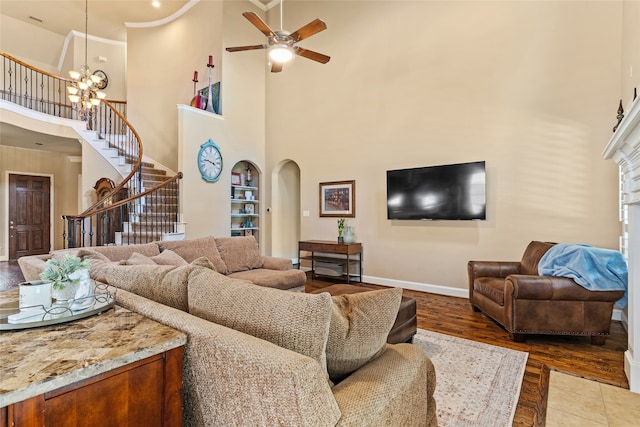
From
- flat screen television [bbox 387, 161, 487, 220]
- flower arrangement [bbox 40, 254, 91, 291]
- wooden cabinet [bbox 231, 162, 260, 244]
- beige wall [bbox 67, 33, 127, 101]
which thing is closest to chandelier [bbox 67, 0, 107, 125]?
beige wall [bbox 67, 33, 127, 101]

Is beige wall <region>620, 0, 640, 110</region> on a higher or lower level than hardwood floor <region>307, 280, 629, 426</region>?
higher

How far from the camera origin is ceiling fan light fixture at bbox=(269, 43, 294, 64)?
3538 millimetres

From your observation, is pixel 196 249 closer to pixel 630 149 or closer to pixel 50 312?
pixel 50 312

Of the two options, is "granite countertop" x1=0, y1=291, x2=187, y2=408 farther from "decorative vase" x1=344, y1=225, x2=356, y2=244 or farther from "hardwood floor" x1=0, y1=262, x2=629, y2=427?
"decorative vase" x1=344, y1=225, x2=356, y2=244

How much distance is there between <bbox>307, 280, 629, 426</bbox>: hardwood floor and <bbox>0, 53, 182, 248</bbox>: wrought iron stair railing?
4234 mm

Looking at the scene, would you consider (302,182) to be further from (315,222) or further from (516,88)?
(516,88)

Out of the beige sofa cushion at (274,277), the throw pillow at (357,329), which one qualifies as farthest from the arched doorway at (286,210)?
the throw pillow at (357,329)

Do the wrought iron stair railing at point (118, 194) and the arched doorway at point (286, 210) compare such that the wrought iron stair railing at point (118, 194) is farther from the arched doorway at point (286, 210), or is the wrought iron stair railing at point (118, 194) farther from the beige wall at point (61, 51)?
the arched doorway at point (286, 210)

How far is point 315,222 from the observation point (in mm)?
6230

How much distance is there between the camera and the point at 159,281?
4.85ft

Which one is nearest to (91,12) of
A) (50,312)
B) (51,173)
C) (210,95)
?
(210,95)

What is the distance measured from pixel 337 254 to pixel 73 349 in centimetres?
496

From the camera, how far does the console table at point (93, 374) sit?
0.75 metres

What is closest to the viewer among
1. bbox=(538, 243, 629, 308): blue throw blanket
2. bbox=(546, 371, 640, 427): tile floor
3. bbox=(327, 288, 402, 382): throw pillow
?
bbox=(327, 288, 402, 382): throw pillow
